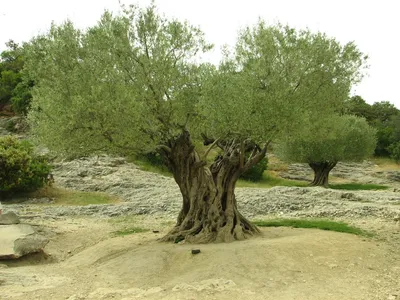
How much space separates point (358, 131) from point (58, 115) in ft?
119

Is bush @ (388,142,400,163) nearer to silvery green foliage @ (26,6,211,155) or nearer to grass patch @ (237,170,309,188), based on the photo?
grass patch @ (237,170,309,188)

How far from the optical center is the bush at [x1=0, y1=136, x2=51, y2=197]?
29.7 metres

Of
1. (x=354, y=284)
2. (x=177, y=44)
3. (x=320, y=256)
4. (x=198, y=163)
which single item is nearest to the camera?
(x=354, y=284)

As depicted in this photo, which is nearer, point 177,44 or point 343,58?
point 177,44

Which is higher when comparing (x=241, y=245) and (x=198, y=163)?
(x=198, y=163)

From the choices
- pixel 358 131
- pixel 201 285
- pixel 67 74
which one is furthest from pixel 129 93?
pixel 358 131

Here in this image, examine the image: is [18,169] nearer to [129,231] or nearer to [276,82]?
[129,231]

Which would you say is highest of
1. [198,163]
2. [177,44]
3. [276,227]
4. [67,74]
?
[177,44]

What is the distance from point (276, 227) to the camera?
17828 mm

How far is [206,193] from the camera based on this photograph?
15.6 m

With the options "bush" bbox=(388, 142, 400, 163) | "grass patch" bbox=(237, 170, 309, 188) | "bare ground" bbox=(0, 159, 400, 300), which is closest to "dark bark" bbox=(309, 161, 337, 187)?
"grass patch" bbox=(237, 170, 309, 188)

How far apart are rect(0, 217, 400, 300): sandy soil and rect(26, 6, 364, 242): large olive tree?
253 centimetres

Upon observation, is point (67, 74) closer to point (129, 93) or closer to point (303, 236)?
point (129, 93)

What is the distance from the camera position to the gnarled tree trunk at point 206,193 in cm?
1488
